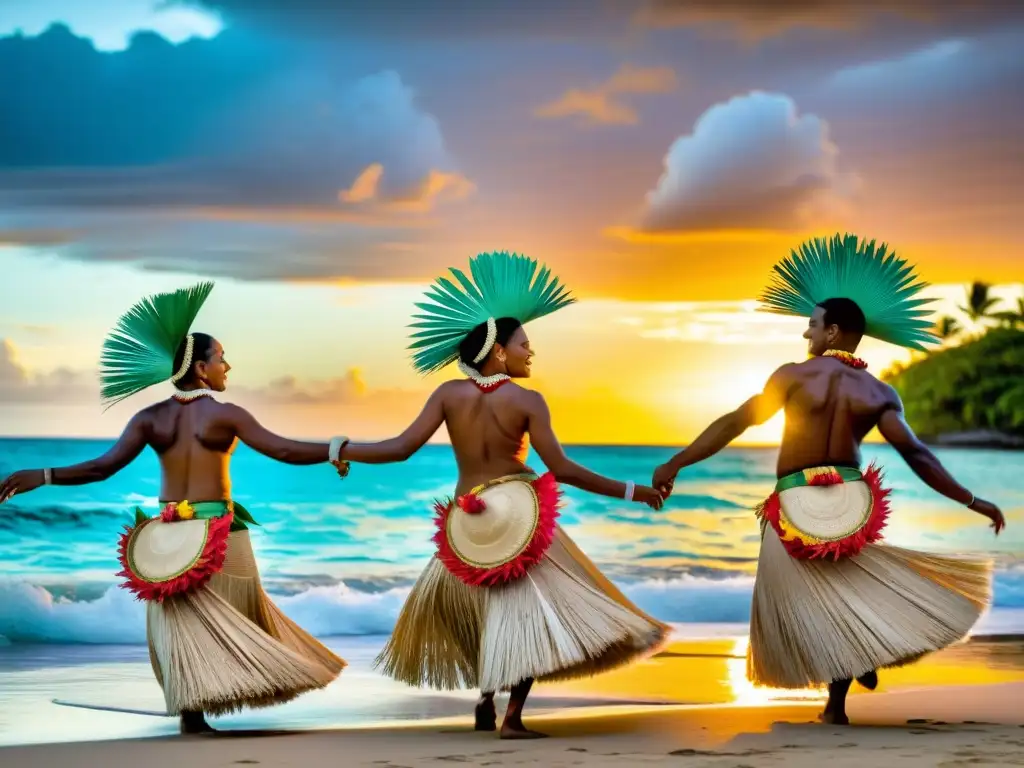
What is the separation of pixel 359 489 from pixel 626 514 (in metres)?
3.94

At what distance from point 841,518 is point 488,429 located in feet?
4.79

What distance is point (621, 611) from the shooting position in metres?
6.51

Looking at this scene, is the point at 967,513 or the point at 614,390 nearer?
the point at 967,513

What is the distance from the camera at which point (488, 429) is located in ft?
22.2

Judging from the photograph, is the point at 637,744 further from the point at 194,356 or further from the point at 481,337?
the point at 194,356

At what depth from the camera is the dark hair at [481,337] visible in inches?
271

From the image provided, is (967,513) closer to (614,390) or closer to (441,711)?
(614,390)

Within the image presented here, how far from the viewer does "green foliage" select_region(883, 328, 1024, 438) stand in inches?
1436

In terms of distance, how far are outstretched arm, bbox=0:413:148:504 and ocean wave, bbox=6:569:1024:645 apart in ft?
20.8

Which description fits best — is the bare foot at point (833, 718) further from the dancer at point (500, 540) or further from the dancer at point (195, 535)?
the dancer at point (195, 535)

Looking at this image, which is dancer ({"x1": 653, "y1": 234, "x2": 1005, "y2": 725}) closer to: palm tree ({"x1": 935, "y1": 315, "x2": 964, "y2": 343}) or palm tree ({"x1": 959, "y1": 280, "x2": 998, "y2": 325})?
palm tree ({"x1": 959, "y1": 280, "x2": 998, "y2": 325})

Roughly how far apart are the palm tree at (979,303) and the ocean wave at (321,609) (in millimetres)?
19044

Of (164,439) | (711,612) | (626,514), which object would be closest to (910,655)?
(164,439)

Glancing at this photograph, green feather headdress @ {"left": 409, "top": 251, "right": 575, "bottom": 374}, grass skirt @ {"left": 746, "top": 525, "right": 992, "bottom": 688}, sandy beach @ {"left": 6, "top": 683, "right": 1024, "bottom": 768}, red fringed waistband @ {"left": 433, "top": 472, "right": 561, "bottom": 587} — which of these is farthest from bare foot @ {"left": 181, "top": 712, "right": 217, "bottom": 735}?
grass skirt @ {"left": 746, "top": 525, "right": 992, "bottom": 688}
